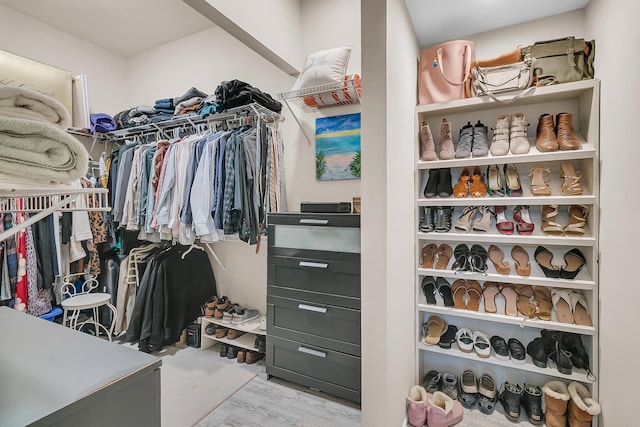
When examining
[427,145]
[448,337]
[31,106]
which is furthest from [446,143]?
[31,106]

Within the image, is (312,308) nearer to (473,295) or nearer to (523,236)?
(473,295)

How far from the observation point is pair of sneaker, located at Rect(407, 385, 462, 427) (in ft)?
5.22

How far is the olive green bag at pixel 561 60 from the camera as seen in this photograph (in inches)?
61.7

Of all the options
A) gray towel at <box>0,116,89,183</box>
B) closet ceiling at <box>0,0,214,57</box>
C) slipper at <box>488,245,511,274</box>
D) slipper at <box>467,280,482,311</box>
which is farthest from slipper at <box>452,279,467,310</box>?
closet ceiling at <box>0,0,214,57</box>

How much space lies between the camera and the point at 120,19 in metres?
2.64

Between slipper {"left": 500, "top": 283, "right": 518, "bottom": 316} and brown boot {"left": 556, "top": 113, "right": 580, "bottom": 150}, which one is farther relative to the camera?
slipper {"left": 500, "top": 283, "right": 518, "bottom": 316}

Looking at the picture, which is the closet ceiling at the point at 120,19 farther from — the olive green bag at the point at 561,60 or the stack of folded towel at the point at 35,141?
the olive green bag at the point at 561,60

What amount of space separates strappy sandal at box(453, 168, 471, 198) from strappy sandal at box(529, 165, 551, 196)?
34 cm

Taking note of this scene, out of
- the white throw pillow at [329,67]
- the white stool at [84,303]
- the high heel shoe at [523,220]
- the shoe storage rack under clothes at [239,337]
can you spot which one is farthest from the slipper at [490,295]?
the white stool at [84,303]

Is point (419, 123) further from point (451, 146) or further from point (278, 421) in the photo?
point (278, 421)

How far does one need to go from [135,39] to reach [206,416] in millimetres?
3474

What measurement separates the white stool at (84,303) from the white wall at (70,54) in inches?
71.1

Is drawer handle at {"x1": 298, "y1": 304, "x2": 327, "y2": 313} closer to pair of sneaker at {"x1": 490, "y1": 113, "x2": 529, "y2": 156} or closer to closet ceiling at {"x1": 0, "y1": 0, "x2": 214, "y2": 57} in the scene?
pair of sneaker at {"x1": 490, "y1": 113, "x2": 529, "y2": 156}

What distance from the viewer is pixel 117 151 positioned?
9.23 feet
